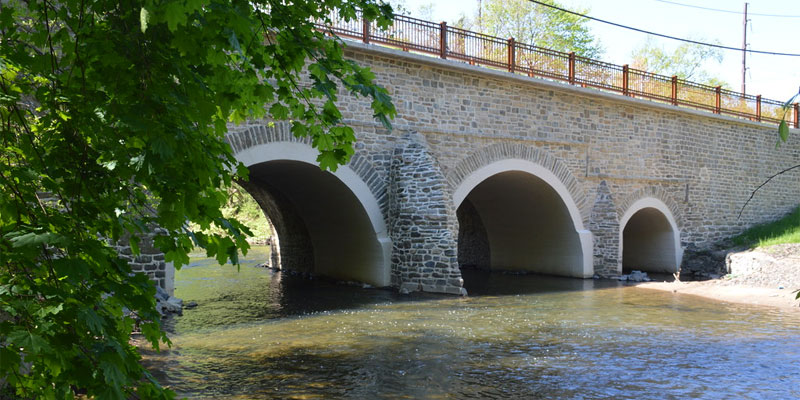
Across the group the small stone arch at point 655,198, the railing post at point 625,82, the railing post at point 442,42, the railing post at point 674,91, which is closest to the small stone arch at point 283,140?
the railing post at point 442,42

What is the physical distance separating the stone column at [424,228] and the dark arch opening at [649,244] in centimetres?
783

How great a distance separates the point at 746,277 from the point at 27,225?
15.6 meters

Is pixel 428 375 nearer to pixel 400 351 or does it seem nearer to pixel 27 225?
pixel 400 351

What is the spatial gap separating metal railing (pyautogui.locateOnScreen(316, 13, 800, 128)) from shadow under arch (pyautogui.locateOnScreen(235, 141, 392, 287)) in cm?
242

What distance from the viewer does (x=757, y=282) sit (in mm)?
14391

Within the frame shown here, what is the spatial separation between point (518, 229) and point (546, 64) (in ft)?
14.5

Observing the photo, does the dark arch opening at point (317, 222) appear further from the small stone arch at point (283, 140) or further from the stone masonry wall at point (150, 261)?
the stone masonry wall at point (150, 261)

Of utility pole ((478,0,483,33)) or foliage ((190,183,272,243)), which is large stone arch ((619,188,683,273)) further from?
foliage ((190,183,272,243))

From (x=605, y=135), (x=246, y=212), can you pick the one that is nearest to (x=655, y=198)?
(x=605, y=135)

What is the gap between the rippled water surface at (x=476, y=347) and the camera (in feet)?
20.4

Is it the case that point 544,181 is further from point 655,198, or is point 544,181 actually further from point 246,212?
point 246,212

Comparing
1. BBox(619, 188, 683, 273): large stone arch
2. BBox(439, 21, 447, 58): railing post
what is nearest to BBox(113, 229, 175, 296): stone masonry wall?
BBox(439, 21, 447, 58): railing post

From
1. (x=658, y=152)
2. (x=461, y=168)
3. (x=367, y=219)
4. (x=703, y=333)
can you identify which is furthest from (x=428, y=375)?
(x=658, y=152)

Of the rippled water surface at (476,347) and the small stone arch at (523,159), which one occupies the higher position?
the small stone arch at (523,159)
